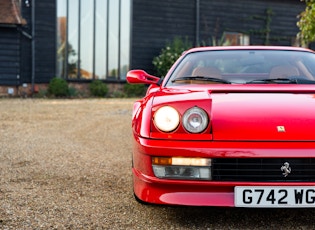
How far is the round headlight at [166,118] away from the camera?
277cm

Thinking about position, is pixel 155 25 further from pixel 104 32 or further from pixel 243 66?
pixel 243 66

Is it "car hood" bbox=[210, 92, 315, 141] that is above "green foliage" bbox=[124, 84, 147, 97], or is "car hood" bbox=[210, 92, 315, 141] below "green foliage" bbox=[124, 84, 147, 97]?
above

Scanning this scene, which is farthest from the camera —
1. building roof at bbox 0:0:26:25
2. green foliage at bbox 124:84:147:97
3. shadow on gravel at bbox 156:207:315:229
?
green foliage at bbox 124:84:147:97

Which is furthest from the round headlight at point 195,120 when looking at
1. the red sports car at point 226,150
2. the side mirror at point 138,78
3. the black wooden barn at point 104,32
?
the black wooden barn at point 104,32

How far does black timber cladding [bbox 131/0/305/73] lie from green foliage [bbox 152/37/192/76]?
0.53 meters

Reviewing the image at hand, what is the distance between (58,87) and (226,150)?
1354cm

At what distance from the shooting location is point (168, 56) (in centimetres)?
1708

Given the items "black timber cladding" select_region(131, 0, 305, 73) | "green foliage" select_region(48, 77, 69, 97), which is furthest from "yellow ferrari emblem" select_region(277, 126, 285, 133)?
"black timber cladding" select_region(131, 0, 305, 73)

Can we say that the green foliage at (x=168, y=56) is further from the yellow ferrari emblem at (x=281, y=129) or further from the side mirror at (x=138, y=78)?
the yellow ferrari emblem at (x=281, y=129)

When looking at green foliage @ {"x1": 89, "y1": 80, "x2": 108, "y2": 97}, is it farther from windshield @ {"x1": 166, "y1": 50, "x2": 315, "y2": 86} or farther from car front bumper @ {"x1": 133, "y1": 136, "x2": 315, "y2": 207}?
car front bumper @ {"x1": 133, "y1": 136, "x2": 315, "y2": 207}

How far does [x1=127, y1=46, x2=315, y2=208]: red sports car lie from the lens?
2.61m

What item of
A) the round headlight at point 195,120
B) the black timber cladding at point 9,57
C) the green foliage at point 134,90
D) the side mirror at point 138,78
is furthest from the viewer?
the green foliage at point 134,90

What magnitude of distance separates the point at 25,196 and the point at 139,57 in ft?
47.5

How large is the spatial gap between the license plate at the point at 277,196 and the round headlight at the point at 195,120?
1.34 ft
